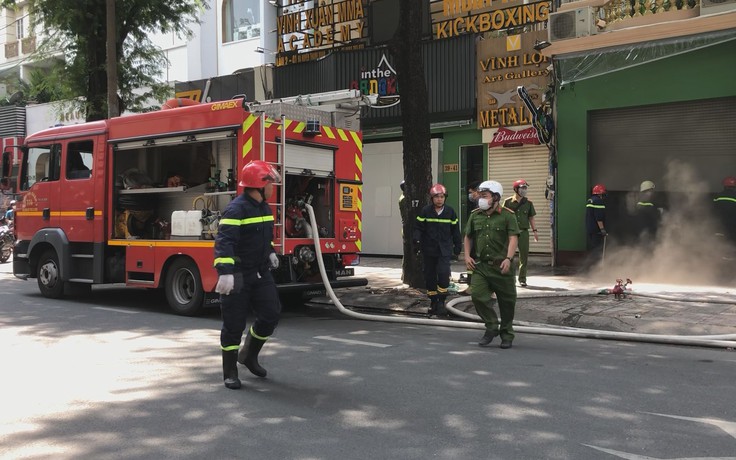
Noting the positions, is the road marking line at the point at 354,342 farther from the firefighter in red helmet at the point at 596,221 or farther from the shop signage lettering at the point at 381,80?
the shop signage lettering at the point at 381,80

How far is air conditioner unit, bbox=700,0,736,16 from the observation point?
11102mm

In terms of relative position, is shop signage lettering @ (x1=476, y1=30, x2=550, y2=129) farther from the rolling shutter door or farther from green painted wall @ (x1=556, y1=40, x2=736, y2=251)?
green painted wall @ (x1=556, y1=40, x2=736, y2=251)

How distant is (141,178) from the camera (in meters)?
10.2

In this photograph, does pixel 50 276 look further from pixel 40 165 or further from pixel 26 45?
pixel 26 45

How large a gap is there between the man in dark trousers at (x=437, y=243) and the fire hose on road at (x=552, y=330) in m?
0.27

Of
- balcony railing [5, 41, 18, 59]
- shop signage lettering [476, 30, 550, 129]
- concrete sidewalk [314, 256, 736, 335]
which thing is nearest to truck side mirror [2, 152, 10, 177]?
concrete sidewalk [314, 256, 736, 335]

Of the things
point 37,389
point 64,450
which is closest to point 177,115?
point 37,389

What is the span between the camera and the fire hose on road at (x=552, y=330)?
7121 millimetres

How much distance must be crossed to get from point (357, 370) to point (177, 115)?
16.6 feet

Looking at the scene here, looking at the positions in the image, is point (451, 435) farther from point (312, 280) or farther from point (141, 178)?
point (141, 178)

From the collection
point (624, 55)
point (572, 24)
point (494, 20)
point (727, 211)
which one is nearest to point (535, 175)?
point (624, 55)

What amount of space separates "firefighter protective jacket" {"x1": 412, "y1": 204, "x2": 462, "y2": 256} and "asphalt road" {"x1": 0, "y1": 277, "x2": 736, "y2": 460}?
65.3 inches

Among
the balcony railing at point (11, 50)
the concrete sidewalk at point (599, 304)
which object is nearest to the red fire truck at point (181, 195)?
the concrete sidewalk at point (599, 304)

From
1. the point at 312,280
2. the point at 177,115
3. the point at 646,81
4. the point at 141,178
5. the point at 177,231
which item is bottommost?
the point at 312,280
